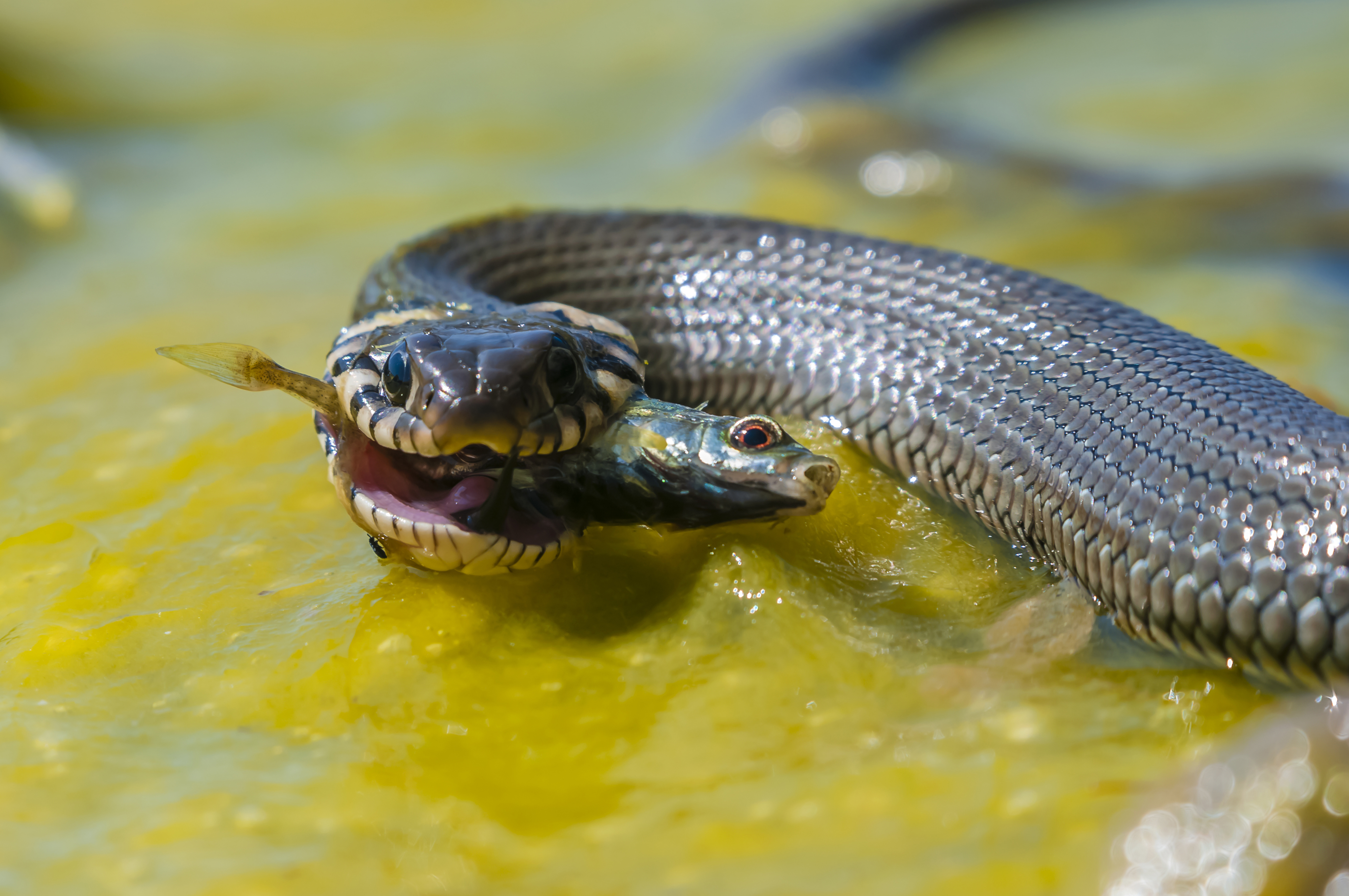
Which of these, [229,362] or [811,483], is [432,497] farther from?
[811,483]

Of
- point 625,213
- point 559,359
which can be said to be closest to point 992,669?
point 559,359

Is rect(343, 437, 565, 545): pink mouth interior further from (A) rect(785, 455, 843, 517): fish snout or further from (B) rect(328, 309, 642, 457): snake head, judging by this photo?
(A) rect(785, 455, 843, 517): fish snout

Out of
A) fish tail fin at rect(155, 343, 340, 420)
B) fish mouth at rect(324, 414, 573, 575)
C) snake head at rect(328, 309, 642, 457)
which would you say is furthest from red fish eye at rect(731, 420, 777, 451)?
fish tail fin at rect(155, 343, 340, 420)

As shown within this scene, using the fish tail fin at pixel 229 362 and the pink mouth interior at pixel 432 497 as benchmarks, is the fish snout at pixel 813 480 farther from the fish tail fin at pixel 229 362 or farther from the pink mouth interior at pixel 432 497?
the fish tail fin at pixel 229 362

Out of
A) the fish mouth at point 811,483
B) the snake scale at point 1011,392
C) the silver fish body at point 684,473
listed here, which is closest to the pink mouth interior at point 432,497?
the silver fish body at point 684,473

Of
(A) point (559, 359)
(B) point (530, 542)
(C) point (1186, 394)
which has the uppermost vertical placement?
(A) point (559, 359)

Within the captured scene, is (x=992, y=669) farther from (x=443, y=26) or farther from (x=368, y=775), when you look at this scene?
(x=443, y=26)

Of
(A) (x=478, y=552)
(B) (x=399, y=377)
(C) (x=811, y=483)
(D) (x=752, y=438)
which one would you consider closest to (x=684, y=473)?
(D) (x=752, y=438)

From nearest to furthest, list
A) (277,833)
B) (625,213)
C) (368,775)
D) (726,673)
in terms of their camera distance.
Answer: (277,833) < (368,775) < (726,673) < (625,213)
